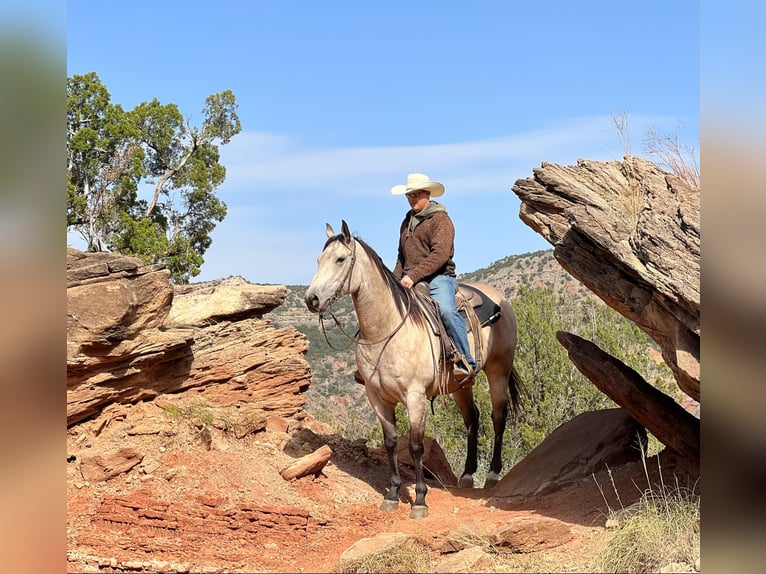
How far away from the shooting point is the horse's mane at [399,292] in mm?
9086

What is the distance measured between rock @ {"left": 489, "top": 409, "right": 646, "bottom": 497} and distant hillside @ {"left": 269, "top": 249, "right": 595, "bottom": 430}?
16191 mm

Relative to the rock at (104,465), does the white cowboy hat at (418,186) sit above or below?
above

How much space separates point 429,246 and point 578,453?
3187 millimetres

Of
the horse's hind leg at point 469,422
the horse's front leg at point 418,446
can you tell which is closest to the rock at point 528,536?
the horse's front leg at point 418,446

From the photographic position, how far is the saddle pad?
10.3 meters

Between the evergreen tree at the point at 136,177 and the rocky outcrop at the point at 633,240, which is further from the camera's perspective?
the evergreen tree at the point at 136,177

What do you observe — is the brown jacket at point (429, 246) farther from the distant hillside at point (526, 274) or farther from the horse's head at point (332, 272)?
the distant hillside at point (526, 274)

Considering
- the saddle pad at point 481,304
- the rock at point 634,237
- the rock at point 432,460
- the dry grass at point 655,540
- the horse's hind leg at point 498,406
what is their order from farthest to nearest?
the rock at point 432,460 < the horse's hind leg at point 498,406 < the saddle pad at point 481,304 < the rock at point 634,237 < the dry grass at point 655,540

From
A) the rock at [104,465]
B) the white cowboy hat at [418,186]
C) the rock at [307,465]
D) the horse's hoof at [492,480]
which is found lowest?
the horse's hoof at [492,480]

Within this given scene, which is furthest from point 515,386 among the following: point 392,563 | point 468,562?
point 392,563

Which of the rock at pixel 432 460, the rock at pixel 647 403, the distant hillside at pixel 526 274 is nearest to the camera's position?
the rock at pixel 647 403

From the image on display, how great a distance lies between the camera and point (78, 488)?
356 inches

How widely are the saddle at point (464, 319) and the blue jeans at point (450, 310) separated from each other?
64 mm
